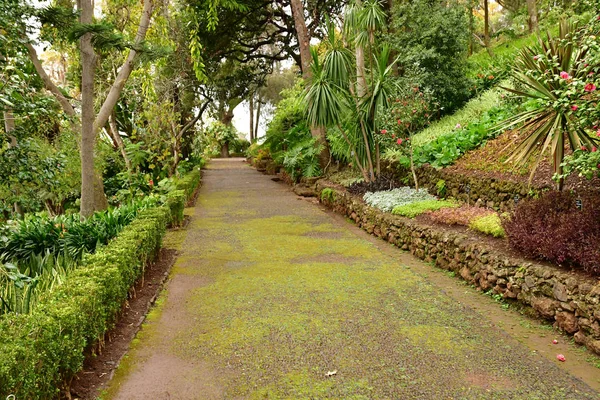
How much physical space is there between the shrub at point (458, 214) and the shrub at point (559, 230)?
1276 millimetres

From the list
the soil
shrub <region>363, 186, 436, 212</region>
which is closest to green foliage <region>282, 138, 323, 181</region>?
shrub <region>363, 186, 436, 212</region>

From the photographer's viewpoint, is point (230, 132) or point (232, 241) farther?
point (230, 132)

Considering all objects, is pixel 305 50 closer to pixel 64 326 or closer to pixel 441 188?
pixel 441 188

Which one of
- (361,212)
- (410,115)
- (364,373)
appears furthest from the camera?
(361,212)

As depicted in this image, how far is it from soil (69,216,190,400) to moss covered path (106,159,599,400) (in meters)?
0.11

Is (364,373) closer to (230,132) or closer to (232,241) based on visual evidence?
(232,241)

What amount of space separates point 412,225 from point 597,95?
3407 millimetres

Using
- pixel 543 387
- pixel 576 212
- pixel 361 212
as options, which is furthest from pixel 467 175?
pixel 543 387

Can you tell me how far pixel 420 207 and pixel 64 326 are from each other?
6.00m

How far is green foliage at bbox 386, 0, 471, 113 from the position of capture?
11.2 m

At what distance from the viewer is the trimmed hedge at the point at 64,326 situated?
8.21ft

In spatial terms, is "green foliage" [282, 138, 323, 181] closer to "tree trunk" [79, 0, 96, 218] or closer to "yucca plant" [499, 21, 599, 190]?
"tree trunk" [79, 0, 96, 218]

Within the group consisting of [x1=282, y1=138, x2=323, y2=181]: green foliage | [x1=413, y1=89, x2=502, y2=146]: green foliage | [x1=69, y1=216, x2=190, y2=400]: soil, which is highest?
[x1=413, y1=89, x2=502, y2=146]: green foliage

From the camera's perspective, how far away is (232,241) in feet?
26.0
